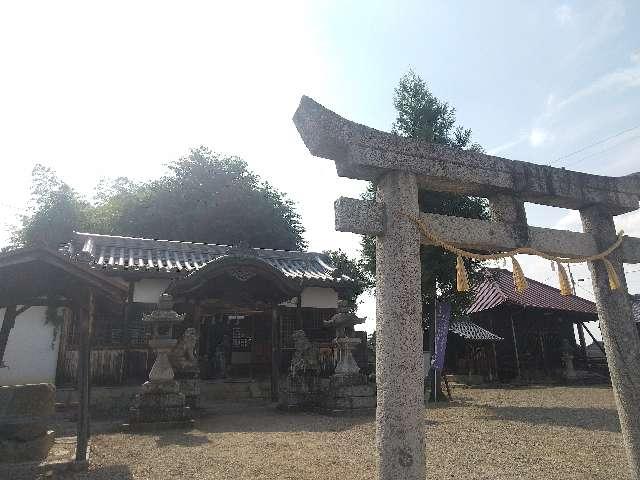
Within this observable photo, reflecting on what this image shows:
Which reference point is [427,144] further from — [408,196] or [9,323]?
[9,323]

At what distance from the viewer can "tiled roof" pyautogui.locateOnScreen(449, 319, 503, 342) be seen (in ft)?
66.0

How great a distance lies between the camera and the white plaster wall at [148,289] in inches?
540

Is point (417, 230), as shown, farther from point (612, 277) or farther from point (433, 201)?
point (433, 201)

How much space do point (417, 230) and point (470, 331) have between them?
60.8 feet

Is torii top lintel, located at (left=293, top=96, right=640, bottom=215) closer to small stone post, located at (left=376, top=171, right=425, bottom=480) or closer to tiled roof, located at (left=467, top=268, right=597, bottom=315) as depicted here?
small stone post, located at (left=376, top=171, right=425, bottom=480)

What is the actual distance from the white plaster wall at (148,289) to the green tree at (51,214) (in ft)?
43.0

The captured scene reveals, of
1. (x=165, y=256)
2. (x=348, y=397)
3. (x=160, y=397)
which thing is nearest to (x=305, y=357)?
(x=348, y=397)

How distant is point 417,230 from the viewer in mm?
3973

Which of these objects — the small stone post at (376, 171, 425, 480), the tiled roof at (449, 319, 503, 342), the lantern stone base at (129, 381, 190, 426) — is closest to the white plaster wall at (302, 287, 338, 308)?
the tiled roof at (449, 319, 503, 342)

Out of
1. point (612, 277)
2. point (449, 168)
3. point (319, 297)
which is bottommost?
point (612, 277)

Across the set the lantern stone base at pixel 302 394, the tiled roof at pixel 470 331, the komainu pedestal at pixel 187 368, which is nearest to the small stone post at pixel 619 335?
the lantern stone base at pixel 302 394

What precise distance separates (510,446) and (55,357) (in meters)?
12.6

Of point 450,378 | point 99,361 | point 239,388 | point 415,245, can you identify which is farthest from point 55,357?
point 450,378

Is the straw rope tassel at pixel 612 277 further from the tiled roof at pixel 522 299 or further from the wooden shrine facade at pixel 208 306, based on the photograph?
the tiled roof at pixel 522 299
